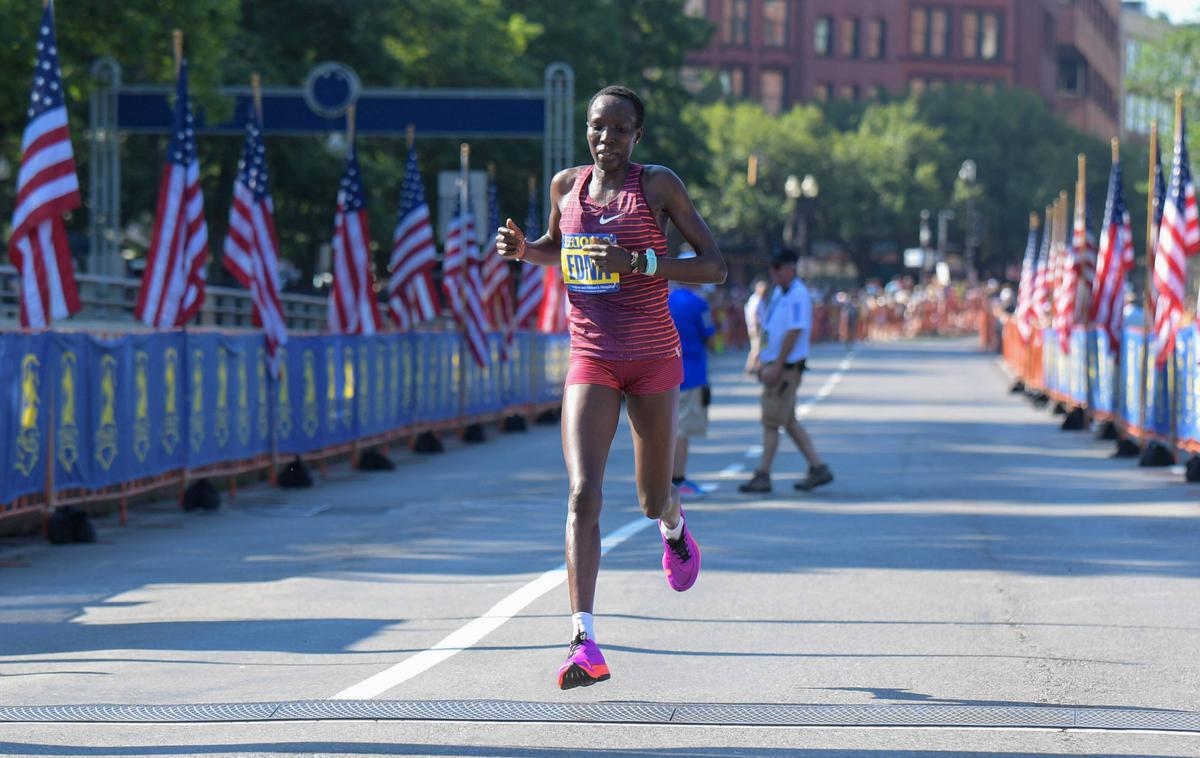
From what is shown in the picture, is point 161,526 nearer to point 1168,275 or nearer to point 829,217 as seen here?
point 1168,275

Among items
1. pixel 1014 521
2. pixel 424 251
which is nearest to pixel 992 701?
pixel 1014 521

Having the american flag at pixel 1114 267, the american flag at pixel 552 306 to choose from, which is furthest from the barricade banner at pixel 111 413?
the american flag at pixel 552 306

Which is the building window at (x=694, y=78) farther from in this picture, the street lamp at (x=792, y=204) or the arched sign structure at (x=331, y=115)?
the arched sign structure at (x=331, y=115)

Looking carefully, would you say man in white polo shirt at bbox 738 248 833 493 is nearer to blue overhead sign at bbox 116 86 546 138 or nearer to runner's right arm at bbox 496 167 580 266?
runner's right arm at bbox 496 167 580 266

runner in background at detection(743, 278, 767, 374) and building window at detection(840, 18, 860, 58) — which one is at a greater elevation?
building window at detection(840, 18, 860, 58)

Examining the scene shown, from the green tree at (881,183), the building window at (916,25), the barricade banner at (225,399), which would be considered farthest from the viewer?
the building window at (916,25)

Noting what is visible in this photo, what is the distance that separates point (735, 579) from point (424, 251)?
14.1 meters

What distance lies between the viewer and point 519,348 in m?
28.5

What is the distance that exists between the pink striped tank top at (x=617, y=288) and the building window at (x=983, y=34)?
109374 millimetres

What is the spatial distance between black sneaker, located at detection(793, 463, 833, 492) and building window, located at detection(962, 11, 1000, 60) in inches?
3948

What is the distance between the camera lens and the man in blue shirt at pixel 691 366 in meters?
15.7

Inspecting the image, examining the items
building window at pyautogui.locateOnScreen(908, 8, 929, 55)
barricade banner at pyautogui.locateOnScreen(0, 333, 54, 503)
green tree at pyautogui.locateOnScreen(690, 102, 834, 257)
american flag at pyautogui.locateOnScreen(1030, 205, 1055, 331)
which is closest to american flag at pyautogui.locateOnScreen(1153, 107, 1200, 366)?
barricade banner at pyautogui.locateOnScreen(0, 333, 54, 503)

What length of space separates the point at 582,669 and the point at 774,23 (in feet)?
342

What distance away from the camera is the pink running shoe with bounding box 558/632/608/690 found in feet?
23.4
